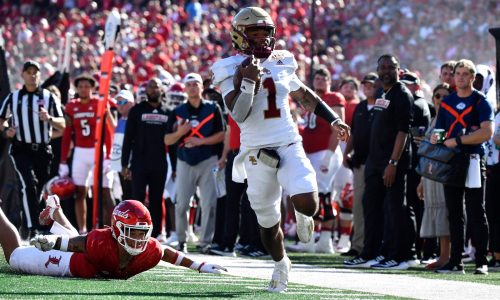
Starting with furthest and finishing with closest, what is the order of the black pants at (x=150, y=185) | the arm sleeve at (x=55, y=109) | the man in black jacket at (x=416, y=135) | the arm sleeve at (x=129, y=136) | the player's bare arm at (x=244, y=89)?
1. the arm sleeve at (x=55, y=109)
2. the arm sleeve at (x=129, y=136)
3. the black pants at (x=150, y=185)
4. the man in black jacket at (x=416, y=135)
5. the player's bare arm at (x=244, y=89)

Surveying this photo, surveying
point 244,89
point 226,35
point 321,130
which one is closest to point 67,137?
point 321,130

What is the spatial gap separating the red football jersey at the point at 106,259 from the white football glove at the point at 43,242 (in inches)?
9.7

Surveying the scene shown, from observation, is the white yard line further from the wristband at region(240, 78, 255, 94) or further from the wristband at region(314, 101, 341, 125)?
the wristband at region(240, 78, 255, 94)

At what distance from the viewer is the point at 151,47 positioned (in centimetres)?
2777

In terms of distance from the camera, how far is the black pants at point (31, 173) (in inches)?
565

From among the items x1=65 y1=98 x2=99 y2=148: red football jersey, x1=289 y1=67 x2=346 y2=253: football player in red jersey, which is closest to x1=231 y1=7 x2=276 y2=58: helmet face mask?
x1=289 y1=67 x2=346 y2=253: football player in red jersey

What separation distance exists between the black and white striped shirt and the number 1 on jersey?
6.36 meters

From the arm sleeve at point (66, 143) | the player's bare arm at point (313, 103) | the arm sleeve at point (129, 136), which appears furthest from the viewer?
the arm sleeve at point (66, 143)

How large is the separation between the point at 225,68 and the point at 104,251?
4.73ft

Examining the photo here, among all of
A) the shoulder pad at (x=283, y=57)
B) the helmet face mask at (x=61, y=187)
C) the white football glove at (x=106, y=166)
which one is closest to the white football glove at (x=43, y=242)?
the shoulder pad at (x=283, y=57)

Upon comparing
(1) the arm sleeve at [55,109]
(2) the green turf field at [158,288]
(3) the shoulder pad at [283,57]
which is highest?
(3) the shoulder pad at [283,57]

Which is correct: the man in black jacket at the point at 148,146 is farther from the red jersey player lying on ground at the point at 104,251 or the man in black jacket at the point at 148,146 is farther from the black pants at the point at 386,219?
the red jersey player lying on ground at the point at 104,251

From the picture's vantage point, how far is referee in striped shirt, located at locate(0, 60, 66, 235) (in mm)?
14375

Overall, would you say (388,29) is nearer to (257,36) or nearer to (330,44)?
(330,44)
